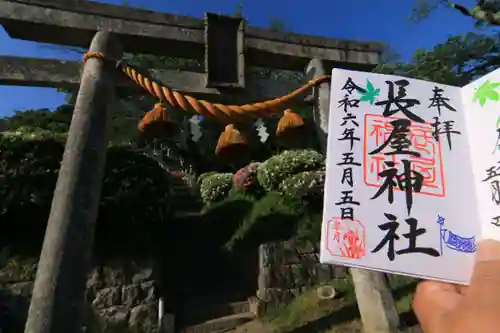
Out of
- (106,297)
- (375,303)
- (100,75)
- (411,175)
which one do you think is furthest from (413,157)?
(106,297)

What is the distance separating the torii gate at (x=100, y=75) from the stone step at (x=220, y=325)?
278 centimetres

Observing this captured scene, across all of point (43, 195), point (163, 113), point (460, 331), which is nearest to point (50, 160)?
point (43, 195)

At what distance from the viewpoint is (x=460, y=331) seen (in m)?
0.80

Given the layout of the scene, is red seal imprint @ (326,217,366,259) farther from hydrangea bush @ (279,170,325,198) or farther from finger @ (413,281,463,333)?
hydrangea bush @ (279,170,325,198)

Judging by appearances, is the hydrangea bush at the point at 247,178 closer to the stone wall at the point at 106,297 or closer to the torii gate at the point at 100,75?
the stone wall at the point at 106,297

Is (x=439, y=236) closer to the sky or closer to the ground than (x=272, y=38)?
closer to the ground

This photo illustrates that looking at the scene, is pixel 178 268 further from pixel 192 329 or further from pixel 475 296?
pixel 475 296

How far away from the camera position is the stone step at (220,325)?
6.05m

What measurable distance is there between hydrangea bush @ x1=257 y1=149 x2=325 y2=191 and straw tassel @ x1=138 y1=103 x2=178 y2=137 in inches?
197

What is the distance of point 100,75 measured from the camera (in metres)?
3.69

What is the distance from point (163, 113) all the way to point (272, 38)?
5.24 feet

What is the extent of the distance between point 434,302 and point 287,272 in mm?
5808

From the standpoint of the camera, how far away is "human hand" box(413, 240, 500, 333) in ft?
2.55

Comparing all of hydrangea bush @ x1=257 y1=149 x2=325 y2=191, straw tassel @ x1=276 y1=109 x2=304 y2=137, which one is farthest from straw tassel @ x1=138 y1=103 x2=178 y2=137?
hydrangea bush @ x1=257 y1=149 x2=325 y2=191
